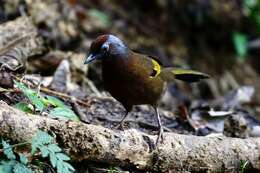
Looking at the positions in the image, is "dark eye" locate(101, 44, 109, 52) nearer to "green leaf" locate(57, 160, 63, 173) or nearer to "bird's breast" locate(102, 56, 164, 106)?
"bird's breast" locate(102, 56, 164, 106)

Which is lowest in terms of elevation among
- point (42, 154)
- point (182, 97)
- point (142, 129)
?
point (42, 154)

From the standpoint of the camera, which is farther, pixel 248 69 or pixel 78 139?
pixel 248 69

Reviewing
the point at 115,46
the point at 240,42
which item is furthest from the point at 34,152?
the point at 240,42

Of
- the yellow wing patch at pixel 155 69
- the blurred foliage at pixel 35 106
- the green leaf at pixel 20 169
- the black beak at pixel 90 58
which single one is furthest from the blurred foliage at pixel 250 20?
the green leaf at pixel 20 169

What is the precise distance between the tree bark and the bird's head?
837 mm

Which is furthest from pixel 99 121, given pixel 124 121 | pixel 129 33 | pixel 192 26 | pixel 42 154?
pixel 192 26

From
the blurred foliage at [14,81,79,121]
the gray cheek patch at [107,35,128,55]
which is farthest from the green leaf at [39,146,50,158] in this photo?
the gray cheek patch at [107,35,128,55]

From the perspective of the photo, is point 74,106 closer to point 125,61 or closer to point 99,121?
point 99,121

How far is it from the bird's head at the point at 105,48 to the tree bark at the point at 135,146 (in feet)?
2.75

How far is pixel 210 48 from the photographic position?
375 inches

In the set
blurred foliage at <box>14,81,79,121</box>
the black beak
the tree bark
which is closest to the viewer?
the tree bark

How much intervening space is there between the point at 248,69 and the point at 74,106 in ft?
18.1

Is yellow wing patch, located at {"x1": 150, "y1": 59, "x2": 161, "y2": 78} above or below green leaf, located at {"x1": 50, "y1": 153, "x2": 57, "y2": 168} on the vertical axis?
above

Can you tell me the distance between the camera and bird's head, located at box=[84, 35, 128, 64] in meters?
4.21
